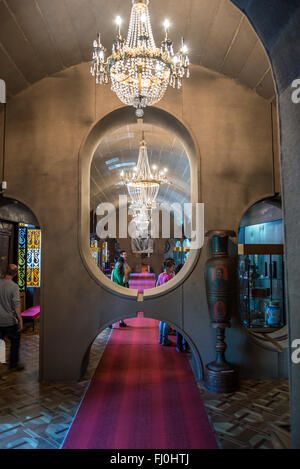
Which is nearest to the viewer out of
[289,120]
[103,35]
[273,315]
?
[289,120]

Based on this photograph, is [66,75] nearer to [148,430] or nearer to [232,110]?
[232,110]

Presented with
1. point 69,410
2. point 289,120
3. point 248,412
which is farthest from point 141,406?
point 289,120

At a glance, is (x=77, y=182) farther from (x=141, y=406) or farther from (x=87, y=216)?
(x=141, y=406)

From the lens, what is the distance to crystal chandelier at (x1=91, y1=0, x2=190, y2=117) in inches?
137

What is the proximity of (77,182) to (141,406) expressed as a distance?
3.16 m

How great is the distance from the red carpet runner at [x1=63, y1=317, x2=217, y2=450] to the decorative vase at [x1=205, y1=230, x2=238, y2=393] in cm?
34

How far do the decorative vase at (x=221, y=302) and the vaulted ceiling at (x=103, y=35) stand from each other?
246 centimetres

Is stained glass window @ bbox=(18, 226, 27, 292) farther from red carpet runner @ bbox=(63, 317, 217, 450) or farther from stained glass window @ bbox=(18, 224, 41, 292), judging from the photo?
red carpet runner @ bbox=(63, 317, 217, 450)

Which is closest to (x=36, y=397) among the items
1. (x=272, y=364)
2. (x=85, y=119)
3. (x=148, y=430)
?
(x=148, y=430)

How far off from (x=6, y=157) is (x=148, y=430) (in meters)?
4.12

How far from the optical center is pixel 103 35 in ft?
15.3

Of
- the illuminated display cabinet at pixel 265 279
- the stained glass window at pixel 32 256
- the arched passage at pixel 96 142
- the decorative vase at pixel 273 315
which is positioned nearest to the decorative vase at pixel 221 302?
the arched passage at pixel 96 142

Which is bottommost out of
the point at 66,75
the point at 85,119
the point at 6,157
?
the point at 6,157

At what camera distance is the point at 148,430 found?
3500mm
